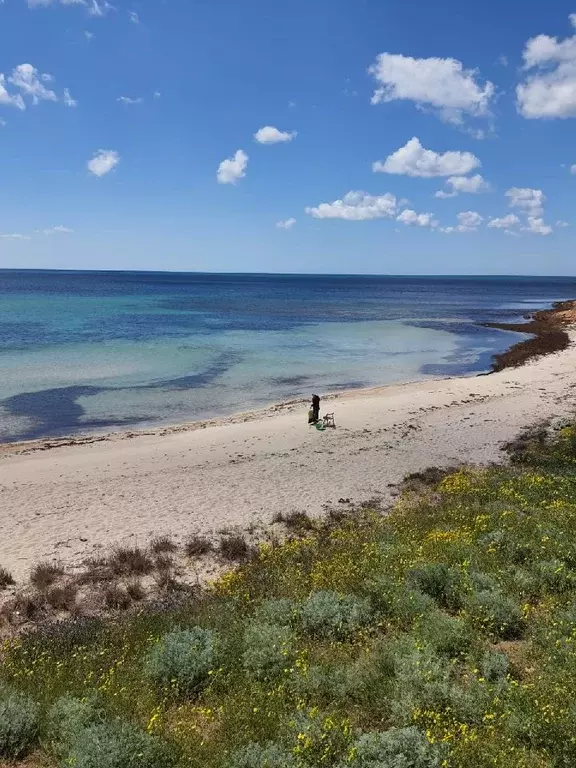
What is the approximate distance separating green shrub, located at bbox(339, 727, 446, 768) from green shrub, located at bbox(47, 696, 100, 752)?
8.86ft

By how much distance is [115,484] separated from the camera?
17.7 m

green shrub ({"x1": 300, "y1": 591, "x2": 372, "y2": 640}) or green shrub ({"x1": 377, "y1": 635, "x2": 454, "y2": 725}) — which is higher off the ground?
green shrub ({"x1": 377, "y1": 635, "x2": 454, "y2": 725})

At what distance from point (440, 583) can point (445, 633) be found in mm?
1506

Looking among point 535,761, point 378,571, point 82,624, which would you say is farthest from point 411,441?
point 535,761

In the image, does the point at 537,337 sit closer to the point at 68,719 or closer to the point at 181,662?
the point at 181,662

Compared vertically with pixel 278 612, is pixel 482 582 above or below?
above

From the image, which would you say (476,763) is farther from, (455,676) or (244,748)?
(244,748)

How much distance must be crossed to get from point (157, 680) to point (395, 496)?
10.1 meters

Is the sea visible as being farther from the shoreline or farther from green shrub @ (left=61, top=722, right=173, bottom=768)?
green shrub @ (left=61, top=722, right=173, bottom=768)

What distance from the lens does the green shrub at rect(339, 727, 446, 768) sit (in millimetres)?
5105

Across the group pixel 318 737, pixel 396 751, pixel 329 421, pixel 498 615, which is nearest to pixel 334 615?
pixel 498 615

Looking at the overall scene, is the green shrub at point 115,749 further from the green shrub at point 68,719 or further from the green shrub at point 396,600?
the green shrub at point 396,600

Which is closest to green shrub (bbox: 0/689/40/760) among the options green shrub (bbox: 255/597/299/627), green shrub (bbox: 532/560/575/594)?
green shrub (bbox: 255/597/299/627)

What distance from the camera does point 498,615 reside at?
25.3ft
